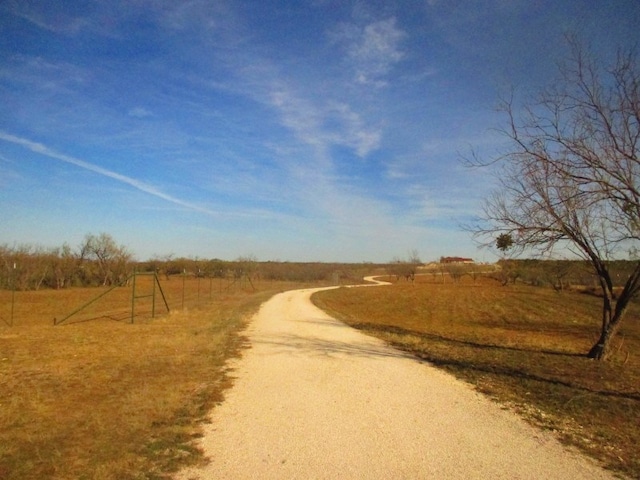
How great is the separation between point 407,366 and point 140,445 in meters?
5.97

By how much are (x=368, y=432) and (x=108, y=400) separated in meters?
4.18

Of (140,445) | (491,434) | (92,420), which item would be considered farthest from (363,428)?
(92,420)

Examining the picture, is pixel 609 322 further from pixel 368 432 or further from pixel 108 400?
pixel 108 400

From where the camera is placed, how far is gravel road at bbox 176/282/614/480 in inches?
166

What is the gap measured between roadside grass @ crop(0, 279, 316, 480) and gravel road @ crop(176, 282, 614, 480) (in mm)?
487

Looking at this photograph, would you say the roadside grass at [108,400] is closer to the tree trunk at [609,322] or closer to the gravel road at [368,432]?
the gravel road at [368,432]

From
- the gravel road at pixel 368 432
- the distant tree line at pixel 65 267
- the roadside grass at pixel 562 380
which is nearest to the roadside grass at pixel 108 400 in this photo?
the gravel road at pixel 368 432

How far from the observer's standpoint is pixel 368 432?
5.25 m

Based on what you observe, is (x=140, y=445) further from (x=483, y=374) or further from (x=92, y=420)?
(x=483, y=374)

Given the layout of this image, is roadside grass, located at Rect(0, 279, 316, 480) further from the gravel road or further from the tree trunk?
the tree trunk

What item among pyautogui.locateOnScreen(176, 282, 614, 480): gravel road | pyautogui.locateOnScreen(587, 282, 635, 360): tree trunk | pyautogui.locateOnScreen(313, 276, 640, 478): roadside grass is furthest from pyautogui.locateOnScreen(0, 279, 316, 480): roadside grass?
pyautogui.locateOnScreen(587, 282, 635, 360): tree trunk

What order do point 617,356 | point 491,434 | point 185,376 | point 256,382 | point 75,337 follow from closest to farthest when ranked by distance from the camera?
point 491,434 → point 256,382 → point 185,376 → point 617,356 → point 75,337

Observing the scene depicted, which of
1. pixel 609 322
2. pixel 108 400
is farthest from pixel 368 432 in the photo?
pixel 609 322

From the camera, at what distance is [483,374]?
8.88 meters
